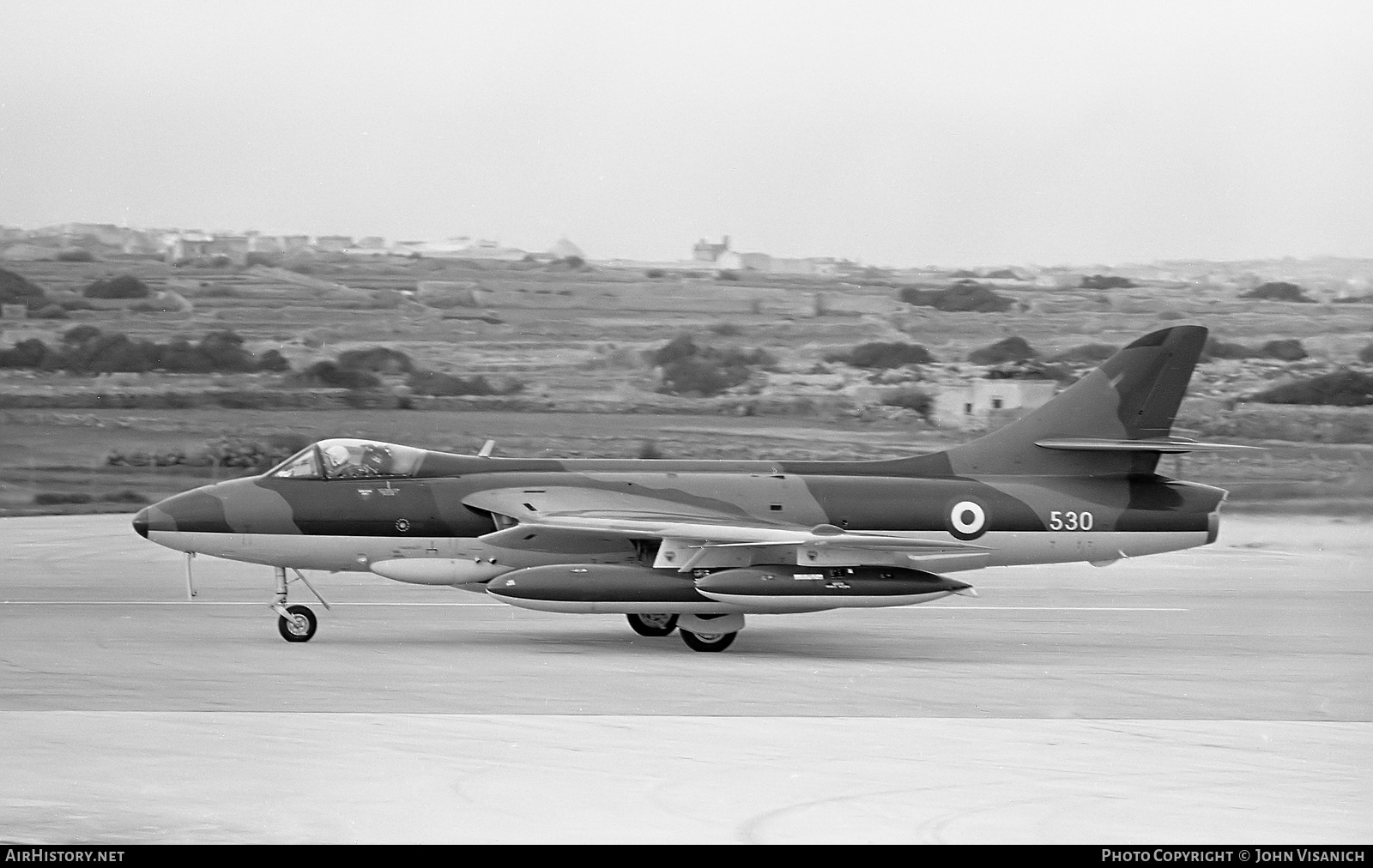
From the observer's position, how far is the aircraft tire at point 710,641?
1352 cm

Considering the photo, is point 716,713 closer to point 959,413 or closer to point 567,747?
point 567,747

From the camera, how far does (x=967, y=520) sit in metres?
14.4

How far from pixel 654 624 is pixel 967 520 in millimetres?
3160

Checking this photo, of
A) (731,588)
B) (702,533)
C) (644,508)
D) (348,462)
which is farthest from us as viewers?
(348,462)

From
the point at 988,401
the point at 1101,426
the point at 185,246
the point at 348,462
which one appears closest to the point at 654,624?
the point at 348,462

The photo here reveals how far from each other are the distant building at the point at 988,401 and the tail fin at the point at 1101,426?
1769 centimetres

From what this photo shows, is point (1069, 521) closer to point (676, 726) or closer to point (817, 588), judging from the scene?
point (817, 588)

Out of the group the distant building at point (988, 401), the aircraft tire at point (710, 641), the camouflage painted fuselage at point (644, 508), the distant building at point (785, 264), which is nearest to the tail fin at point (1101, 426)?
the camouflage painted fuselage at point (644, 508)

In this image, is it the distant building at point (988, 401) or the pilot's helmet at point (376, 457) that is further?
the distant building at point (988, 401)

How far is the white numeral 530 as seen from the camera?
47.6 feet

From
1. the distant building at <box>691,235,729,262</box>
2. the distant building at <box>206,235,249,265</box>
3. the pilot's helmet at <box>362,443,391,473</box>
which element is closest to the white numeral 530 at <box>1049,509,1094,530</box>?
the pilot's helmet at <box>362,443,391,473</box>

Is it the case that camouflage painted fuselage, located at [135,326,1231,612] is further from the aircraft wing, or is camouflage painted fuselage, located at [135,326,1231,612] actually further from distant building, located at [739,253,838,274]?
Answer: distant building, located at [739,253,838,274]

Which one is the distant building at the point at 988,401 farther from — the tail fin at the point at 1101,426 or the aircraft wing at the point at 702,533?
the aircraft wing at the point at 702,533

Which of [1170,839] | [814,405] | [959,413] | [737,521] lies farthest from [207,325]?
[1170,839]
